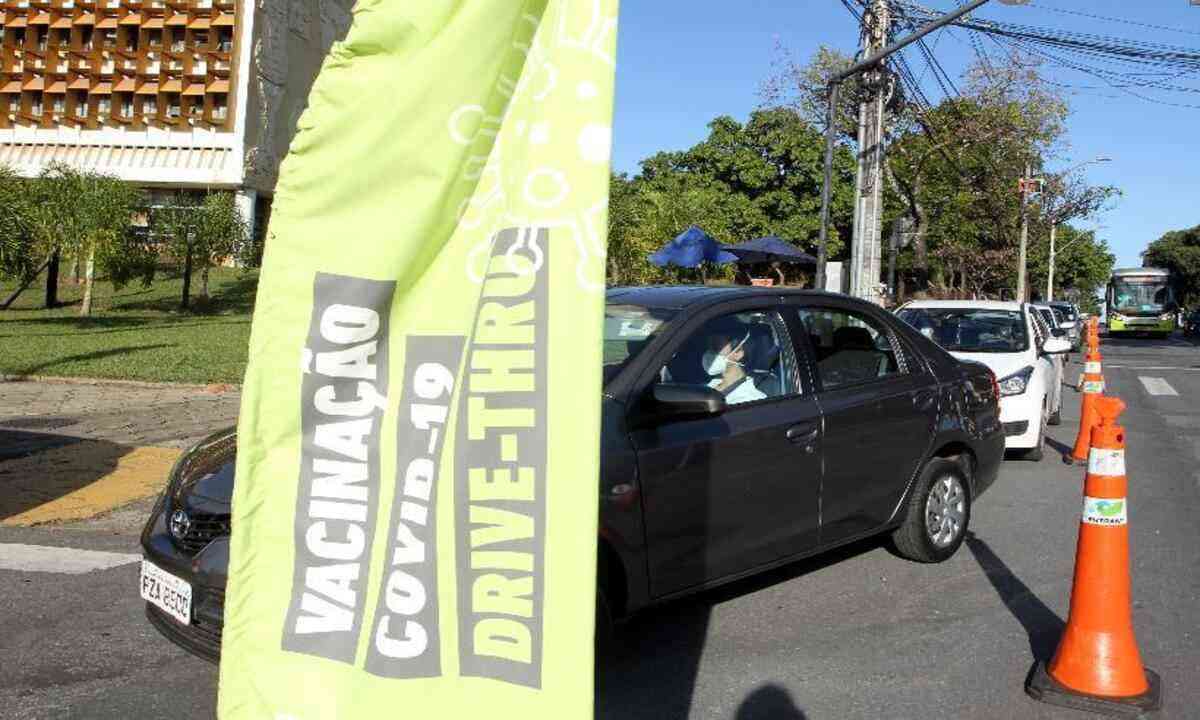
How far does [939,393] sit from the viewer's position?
Result: 5.90m

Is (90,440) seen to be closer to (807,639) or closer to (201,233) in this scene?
(807,639)

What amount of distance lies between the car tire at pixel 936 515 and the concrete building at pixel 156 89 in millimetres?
49768

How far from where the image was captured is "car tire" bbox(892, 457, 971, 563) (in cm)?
579

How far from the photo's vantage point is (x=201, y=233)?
35031 millimetres

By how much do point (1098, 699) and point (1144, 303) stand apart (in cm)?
4804

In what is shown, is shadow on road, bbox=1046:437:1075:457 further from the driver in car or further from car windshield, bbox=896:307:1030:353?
the driver in car

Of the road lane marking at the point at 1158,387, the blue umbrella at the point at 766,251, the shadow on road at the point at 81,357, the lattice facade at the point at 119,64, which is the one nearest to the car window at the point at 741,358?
the shadow on road at the point at 81,357

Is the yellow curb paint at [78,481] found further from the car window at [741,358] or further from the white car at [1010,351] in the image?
the white car at [1010,351]

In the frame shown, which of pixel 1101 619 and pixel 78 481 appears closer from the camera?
pixel 1101 619

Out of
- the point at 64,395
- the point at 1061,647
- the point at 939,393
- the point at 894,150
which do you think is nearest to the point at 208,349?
the point at 64,395

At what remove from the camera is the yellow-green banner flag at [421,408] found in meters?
2.07

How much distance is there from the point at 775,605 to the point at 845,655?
722 mm

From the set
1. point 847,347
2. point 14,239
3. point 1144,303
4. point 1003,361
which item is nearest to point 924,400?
point 847,347

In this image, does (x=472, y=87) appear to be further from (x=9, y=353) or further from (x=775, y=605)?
(x=9, y=353)
